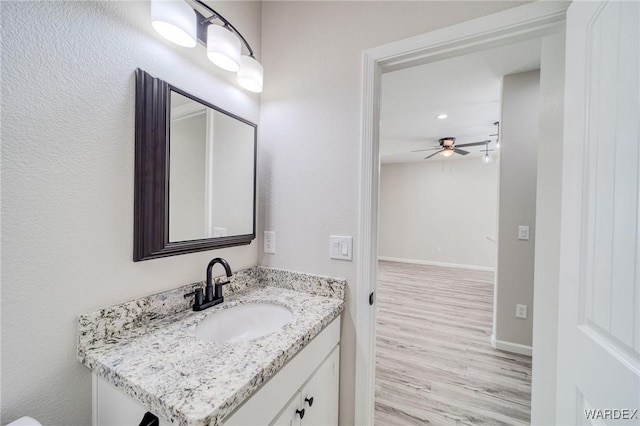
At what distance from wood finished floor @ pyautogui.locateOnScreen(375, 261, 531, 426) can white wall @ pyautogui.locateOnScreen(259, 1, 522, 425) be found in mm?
793

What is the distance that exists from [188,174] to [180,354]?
706 mm

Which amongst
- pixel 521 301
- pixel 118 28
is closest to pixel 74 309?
pixel 118 28

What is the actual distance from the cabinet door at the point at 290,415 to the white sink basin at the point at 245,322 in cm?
28

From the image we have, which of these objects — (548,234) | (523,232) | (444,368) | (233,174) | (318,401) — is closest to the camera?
(318,401)

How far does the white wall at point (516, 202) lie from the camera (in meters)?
2.24

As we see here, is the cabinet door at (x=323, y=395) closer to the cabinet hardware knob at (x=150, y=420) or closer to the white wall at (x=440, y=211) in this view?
the cabinet hardware knob at (x=150, y=420)

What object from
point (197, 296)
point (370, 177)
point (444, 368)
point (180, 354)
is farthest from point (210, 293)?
point (444, 368)

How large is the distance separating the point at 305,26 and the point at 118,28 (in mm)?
884

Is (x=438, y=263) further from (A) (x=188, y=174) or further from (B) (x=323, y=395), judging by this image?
(A) (x=188, y=174)

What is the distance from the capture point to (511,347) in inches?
91.2

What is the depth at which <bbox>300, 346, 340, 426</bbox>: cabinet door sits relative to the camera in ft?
3.11

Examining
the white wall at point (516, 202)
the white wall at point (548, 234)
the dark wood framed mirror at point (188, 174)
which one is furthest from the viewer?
the white wall at point (516, 202)

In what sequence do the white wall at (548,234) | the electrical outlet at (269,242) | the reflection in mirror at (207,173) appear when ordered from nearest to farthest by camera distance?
the reflection in mirror at (207,173) < the white wall at (548,234) < the electrical outlet at (269,242)

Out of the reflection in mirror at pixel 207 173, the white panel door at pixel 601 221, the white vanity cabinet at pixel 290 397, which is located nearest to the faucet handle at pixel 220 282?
the reflection in mirror at pixel 207 173
